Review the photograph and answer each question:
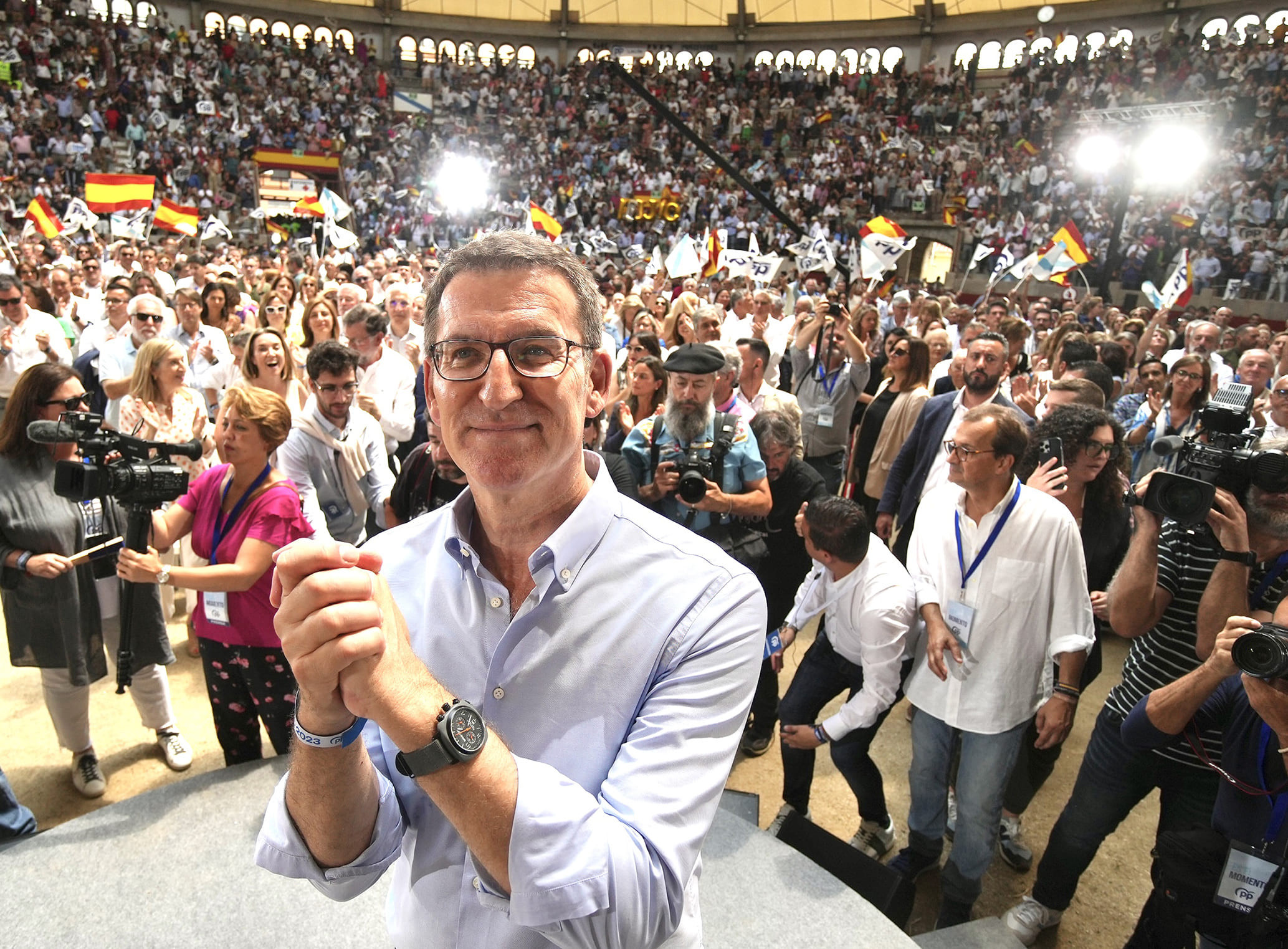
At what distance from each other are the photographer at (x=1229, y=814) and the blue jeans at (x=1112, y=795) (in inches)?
8.5

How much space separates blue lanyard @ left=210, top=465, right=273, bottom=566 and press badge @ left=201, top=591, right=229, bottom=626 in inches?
6.1

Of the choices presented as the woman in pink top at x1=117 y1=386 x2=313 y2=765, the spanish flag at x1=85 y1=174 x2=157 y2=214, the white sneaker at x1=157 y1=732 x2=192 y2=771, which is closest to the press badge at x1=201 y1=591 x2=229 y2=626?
the woman in pink top at x1=117 y1=386 x2=313 y2=765

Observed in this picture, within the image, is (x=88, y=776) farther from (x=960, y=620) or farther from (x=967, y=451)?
(x=967, y=451)

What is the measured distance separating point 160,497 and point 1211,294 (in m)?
19.9

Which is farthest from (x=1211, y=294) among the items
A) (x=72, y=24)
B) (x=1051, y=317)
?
(x=72, y=24)

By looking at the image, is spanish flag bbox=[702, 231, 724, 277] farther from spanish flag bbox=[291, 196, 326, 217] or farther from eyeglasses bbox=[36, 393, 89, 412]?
eyeglasses bbox=[36, 393, 89, 412]

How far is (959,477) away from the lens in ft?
9.55

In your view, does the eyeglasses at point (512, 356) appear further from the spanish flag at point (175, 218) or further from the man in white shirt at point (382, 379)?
the spanish flag at point (175, 218)

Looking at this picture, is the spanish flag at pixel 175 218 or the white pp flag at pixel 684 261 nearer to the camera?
the white pp flag at pixel 684 261

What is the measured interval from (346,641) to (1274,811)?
245 cm

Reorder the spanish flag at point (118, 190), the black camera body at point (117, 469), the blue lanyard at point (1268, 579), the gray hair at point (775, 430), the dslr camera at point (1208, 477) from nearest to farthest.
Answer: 1. the dslr camera at point (1208, 477)
2. the blue lanyard at point (1268, 579)
3. the black camera body at point (117, 469)
4. the gray hair at point (775, 430)
5. the spanish flag at point (118, 190)

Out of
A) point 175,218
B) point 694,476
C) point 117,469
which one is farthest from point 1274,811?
point 175,218

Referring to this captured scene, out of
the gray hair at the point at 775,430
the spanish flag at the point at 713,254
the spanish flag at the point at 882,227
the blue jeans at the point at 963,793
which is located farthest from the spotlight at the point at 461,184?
the blue jeans at the point at 963,793

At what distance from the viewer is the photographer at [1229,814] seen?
198 centimetres
